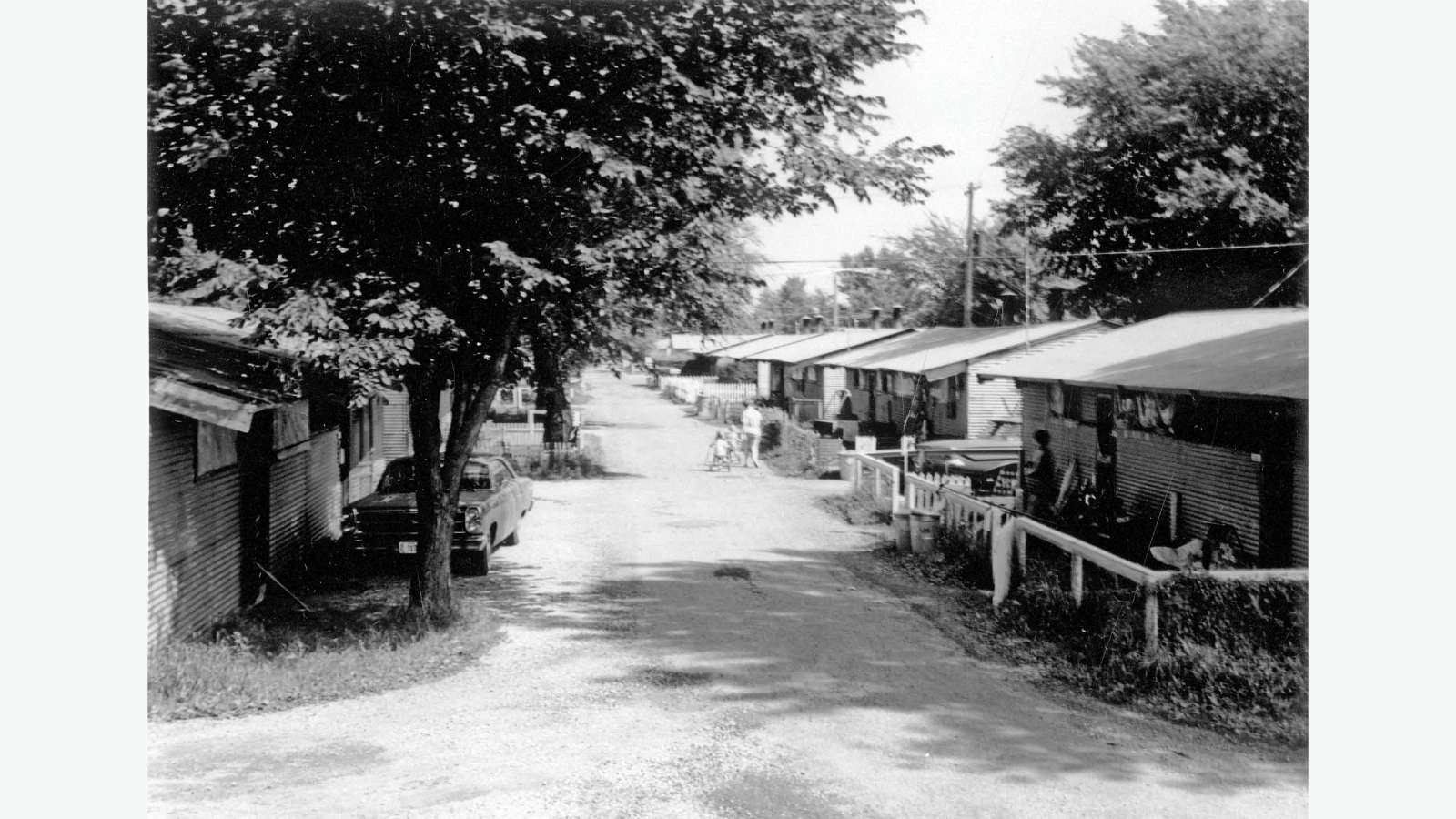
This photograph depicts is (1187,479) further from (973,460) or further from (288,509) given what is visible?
(288,509)

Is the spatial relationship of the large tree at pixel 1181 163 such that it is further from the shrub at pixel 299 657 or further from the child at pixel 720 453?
the shrub at pixel 299 657

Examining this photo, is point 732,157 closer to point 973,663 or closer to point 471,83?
point 471,83

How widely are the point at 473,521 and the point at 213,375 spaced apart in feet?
15.0

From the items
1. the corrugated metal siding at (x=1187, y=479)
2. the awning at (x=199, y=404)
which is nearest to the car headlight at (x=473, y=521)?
the awning at (x=199, y=404)

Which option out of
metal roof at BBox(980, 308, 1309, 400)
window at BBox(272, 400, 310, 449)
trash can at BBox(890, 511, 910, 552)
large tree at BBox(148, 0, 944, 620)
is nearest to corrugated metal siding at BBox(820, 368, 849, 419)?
metal roof at BBox(980, 308, 1309, 400)

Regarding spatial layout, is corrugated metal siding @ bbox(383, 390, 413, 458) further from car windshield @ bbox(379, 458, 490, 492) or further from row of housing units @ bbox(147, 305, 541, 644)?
car windshield @ bbox(379, 458, 490, 492)

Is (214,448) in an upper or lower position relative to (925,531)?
upper

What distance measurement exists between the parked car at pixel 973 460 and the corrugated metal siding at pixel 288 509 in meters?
11.3

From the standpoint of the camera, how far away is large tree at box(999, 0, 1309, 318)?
21.2 meters

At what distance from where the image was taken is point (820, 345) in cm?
4488

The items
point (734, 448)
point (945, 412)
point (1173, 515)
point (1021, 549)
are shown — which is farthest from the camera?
point (945, 412)

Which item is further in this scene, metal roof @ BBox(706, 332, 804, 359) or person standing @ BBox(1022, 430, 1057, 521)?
metal roof @ BBox(706, 332, 804, 359)

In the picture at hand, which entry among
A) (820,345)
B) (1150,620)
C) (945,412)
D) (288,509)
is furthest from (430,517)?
(820,345)

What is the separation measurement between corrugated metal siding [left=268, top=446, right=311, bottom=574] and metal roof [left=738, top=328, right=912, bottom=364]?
25980 mm
